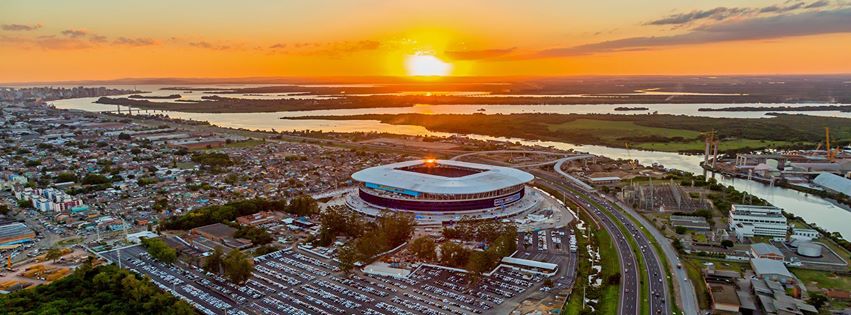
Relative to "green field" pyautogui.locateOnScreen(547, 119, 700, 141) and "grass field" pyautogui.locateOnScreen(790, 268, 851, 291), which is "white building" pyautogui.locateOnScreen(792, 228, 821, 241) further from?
"green field" pyautogui.locateOnScreen(547, 119, 700, 141)

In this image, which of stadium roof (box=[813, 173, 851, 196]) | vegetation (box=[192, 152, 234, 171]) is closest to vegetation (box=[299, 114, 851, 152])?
stadium roof (box=[813, 173, 851, 196])

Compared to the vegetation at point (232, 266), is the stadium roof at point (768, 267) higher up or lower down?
lower down

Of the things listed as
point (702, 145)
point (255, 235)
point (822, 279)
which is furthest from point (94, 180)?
point (702, 145)

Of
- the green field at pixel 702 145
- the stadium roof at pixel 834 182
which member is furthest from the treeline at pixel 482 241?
the green field at pixel 702 145

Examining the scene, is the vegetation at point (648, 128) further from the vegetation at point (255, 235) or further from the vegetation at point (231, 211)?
the vegetation at point (255, 235)

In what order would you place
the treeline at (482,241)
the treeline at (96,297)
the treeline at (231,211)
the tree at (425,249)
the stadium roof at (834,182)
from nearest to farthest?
the treeline at (96,297), the treeline at (482,241), the tree at (425,249), the treeline at (231,211), the stadium roof at (834,182)

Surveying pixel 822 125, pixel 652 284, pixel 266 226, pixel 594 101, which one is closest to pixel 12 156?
pixel 266 226
